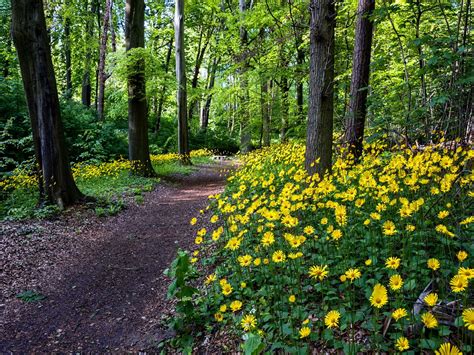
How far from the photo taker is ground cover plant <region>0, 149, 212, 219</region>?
7.01 metres

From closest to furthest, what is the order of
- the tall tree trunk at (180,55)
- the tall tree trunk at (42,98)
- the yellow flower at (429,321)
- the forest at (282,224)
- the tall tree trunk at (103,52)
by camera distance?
the yellow flower at (429,321) → the forest at (282,224) → the tall tree trunk at (42,98) → the tall tree trunk at (180,55) → the tall tree trunk at (103,52)

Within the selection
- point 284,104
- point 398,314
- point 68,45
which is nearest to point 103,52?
point 68,45

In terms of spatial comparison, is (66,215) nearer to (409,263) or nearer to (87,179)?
(87,179)

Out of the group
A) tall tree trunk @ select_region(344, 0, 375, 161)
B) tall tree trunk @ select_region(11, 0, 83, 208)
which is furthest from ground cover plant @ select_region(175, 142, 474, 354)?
tall tree trunk @ select_region(11, 0, 83, 208)

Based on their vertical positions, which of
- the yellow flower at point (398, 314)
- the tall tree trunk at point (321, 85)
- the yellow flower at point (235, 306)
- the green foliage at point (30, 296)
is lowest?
the green foliage at point (30, 296)

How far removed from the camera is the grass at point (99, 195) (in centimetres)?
686

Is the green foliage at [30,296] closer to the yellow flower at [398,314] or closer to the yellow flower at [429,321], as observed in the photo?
the yellow flower at [398,314]

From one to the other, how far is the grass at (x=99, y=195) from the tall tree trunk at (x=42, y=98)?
1.61ft

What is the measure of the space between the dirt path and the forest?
0.08 feet

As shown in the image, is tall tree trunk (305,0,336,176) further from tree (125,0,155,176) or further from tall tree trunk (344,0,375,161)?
tree (125,0,155,176)

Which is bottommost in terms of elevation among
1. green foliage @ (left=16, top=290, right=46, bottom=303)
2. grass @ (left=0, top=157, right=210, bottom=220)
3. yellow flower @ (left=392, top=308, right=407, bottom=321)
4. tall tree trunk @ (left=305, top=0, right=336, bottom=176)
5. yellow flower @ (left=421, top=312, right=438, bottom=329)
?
green foliage @ (left=16, top=290, right=46, bottom=303)

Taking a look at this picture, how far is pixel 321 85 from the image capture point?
5035 mm

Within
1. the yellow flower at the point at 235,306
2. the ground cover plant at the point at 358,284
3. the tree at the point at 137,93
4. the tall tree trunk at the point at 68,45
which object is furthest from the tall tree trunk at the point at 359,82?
the tall tree trunk at the point at 68,45

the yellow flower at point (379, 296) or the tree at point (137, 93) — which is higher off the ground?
the tree at point (137, 93)
